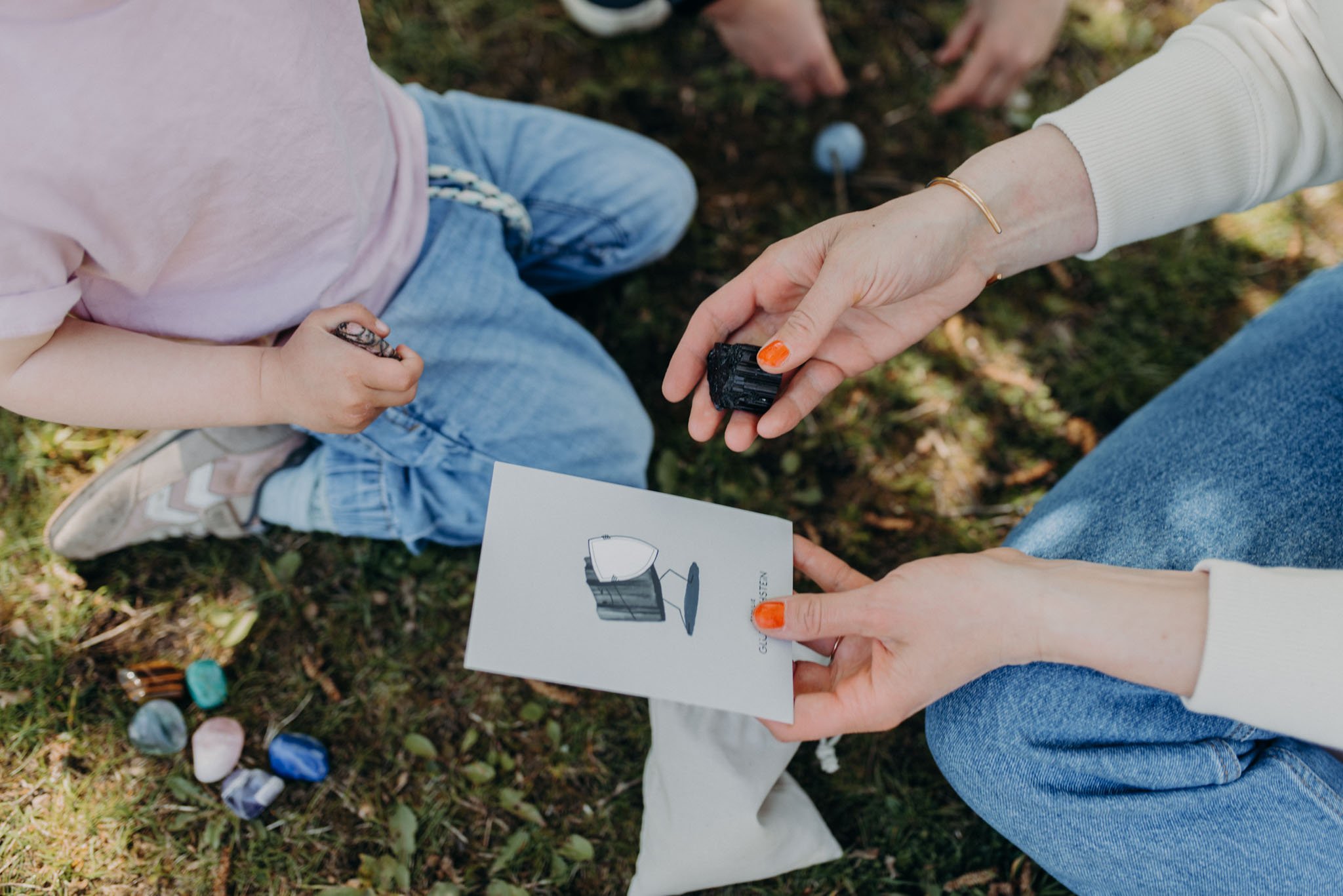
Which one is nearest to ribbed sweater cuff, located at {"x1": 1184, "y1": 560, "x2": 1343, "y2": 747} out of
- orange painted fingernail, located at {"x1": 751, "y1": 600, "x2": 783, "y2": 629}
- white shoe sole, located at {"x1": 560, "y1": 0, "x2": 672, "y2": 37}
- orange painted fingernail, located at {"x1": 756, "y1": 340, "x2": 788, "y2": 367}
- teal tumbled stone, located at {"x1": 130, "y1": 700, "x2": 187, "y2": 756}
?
orange painted fingernail, located at {"x1": 751, "y1": 600, "x2": 783, "y2": 629}

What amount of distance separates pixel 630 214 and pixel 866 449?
102cm

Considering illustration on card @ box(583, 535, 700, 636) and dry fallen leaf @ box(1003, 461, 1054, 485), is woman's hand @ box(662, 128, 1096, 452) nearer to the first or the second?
illustration on card @ box(583, 535, 700, 636)

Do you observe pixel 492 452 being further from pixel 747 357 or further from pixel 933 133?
pixel 933 133

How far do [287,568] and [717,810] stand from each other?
1341 mm

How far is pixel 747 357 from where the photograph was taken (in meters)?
1.75

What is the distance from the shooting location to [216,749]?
2.11 metres

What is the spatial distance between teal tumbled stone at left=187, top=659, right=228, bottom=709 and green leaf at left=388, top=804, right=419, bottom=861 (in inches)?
21.6

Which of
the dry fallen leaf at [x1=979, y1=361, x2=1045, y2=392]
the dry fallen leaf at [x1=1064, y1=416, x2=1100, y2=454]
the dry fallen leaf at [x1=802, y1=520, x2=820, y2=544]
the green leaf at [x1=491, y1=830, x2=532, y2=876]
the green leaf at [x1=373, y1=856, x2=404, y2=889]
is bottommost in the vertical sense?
the green leaf at [x1=373, y1=856, x2=404, y2=889]

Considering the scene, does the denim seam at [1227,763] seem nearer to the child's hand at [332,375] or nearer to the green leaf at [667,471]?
the green leaf at [667,471]

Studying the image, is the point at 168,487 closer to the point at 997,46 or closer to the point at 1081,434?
the point at 1081,434

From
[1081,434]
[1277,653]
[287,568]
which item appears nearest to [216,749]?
[287,568]

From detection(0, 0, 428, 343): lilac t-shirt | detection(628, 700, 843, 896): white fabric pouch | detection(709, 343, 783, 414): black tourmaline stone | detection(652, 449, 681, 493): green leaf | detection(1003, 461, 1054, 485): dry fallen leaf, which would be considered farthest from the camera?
detection(1003, 461, 1054, 485): dry fallen leaf

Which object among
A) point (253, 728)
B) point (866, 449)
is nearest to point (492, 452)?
point (253, 728)

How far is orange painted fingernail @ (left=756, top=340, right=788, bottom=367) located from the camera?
165 centimetres
